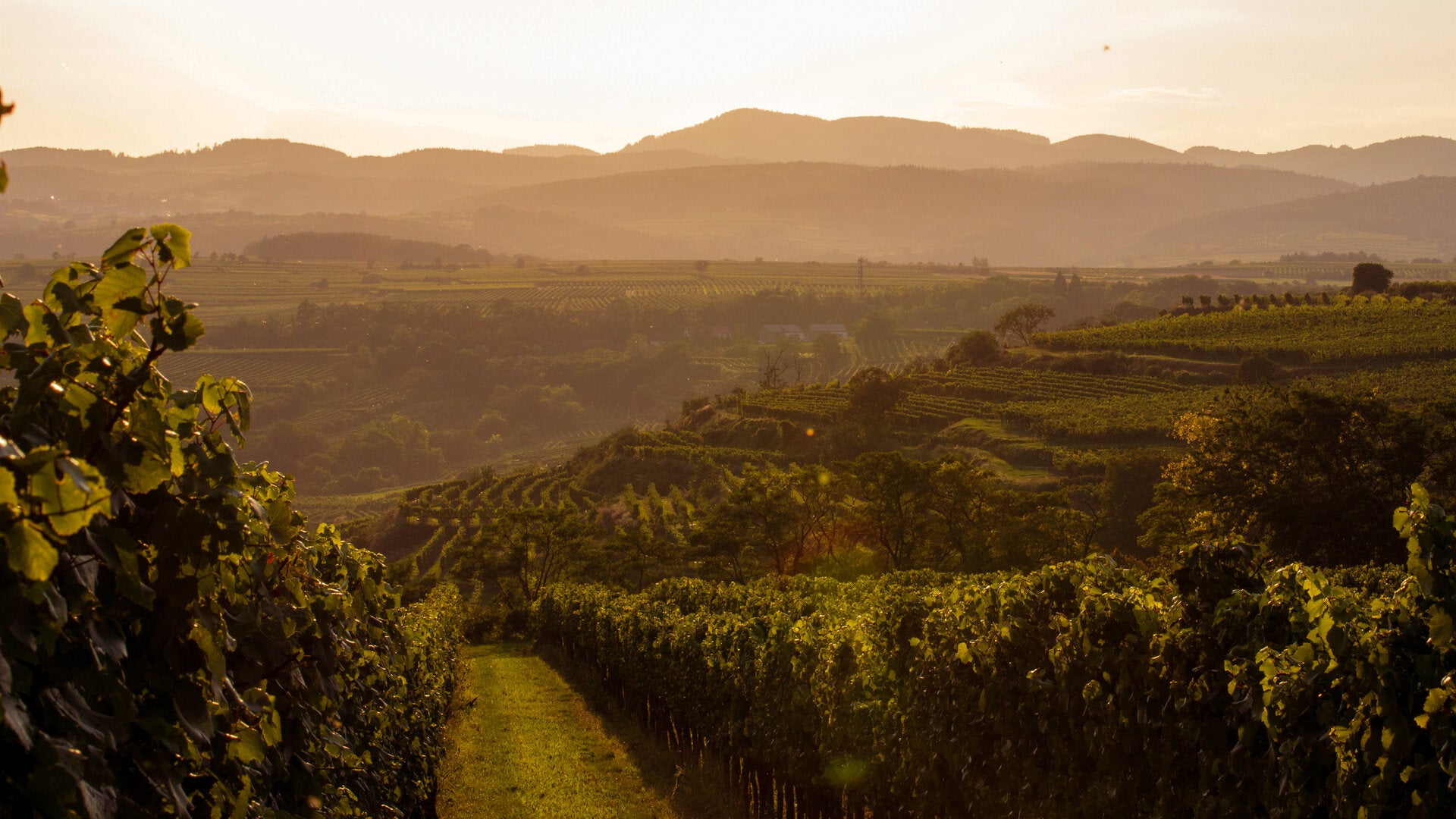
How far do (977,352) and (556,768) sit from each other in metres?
95.0

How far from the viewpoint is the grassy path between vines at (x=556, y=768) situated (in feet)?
49.9

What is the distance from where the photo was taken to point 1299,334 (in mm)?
86062

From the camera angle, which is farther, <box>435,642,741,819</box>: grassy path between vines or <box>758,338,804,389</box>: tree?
<box>758,338,804,389</box>: tree

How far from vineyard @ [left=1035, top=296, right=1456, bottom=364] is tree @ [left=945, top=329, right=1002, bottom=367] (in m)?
5.42

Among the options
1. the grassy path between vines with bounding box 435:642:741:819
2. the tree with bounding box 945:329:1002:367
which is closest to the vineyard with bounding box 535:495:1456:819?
the grassy path between vines with bounding box 435:642:741:819

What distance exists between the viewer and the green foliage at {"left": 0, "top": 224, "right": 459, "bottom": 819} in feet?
8.64

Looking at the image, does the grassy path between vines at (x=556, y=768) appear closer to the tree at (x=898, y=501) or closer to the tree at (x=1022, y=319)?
the tree at (x=898, y=501)

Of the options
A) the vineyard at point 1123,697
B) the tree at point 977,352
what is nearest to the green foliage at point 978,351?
the tree at point 977,352

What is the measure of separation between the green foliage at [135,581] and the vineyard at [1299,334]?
88.3m

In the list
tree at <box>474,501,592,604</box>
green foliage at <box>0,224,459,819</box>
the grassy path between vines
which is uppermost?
green foliage at <box>0,224,459,819</box>

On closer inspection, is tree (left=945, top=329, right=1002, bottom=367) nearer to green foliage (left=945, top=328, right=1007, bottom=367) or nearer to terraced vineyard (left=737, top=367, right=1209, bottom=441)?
green foliage (left=945, top=328, right=1007, bottom=367)

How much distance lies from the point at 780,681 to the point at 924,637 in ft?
12.7

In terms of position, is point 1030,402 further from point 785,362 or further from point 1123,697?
point 785,362

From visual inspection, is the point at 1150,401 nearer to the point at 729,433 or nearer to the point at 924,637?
the point at 729,433
